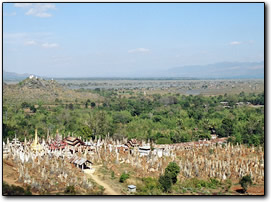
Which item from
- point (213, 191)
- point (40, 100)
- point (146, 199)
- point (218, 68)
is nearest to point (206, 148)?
point (213, 191)

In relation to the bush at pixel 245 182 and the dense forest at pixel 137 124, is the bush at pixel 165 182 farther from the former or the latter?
the dense forest at pixel 137 124

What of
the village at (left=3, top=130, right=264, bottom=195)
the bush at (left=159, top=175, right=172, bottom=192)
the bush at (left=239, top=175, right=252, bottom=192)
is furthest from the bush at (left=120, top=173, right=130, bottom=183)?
the bush at (left=239, top=175, right=252, bottom=192)

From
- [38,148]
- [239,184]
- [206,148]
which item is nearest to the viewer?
[239,184]

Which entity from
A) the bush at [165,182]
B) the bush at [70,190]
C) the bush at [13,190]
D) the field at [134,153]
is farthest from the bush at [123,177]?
the bush at [13,190]

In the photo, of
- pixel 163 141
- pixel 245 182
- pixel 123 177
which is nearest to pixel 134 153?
pixel 123 177

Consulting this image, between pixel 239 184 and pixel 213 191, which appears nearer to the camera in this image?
pixel 213 191

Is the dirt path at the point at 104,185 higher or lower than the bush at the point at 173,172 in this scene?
lower

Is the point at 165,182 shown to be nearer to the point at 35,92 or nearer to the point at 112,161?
the point at 112,161

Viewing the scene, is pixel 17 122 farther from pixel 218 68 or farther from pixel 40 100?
pixel 218 68
